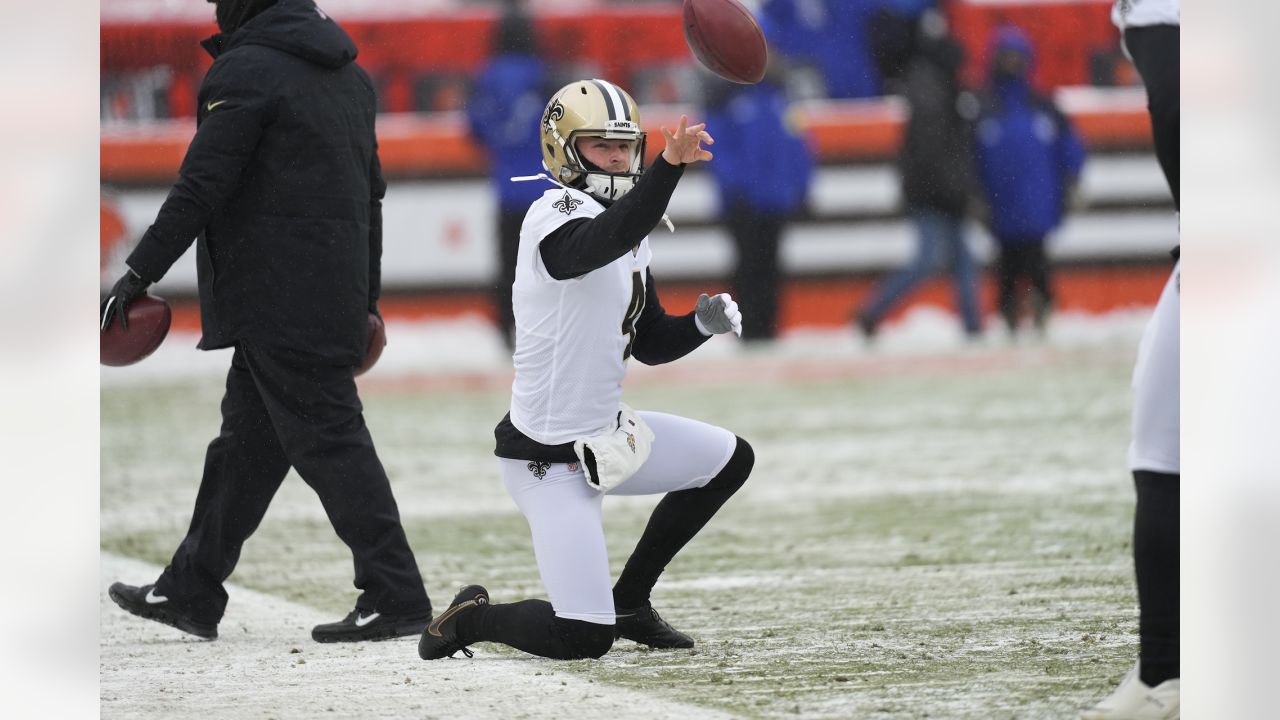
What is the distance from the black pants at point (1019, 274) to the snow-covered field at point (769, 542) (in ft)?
0.65

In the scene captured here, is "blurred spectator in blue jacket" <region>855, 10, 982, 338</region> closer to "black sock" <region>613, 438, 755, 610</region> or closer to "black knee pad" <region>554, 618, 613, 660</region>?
"black sock" <region>613, 438, 755, 610</region>

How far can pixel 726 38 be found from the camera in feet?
12.5

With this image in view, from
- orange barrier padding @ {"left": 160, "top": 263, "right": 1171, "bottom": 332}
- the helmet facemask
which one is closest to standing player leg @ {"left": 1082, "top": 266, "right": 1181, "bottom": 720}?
the helmet facemask

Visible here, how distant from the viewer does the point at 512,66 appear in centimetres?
823

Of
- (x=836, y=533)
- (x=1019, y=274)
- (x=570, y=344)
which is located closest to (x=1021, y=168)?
(x=1019, y=274)

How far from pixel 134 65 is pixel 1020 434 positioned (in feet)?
13.8

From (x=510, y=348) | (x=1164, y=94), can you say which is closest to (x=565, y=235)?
(x=1164, y=94)

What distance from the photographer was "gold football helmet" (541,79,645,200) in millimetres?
3748

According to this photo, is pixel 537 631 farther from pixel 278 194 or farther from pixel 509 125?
pixel 509 125

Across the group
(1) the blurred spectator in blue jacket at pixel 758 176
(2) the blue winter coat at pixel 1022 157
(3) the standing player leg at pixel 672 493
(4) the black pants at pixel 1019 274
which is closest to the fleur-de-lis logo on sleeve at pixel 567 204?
(3) the standing player leg at pixel 672 493

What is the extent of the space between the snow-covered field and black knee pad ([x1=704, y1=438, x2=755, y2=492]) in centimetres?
37

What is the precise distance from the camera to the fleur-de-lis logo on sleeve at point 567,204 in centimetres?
371

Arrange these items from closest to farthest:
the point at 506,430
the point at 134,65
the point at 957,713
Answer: the point at 957,713 → the point at 506,430 → the point at 134,65

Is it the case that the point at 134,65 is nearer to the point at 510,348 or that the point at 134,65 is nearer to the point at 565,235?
the point at 510,348
